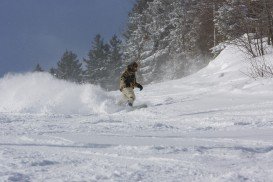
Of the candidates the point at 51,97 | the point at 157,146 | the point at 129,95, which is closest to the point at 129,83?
the point at 129,95

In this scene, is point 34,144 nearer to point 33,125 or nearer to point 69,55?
point 33,125

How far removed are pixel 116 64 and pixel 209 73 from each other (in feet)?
137

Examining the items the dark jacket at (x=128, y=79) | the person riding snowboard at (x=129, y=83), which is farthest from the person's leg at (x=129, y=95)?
the dark jacket at (x=128, y=79)

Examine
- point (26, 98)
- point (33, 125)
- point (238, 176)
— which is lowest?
point (238, 176)

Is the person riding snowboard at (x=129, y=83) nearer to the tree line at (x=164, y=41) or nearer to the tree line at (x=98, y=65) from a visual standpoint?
the tree line at (x=164, y=41)

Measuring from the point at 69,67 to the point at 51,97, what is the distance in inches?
2313

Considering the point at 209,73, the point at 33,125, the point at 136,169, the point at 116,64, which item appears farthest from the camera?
the point at 116,64

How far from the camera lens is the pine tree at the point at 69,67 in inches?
2977

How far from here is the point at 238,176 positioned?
15.0 feet

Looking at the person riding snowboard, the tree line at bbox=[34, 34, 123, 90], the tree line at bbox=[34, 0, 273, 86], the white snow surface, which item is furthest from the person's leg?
the tree line at bbox=[34, 34, 123, 90]

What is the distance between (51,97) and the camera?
18.0m

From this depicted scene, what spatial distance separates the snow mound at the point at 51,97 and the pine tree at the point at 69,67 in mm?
54596

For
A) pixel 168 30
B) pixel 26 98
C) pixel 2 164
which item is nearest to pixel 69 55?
pixel 168 30

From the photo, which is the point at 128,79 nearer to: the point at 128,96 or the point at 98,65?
the point at 128,96
